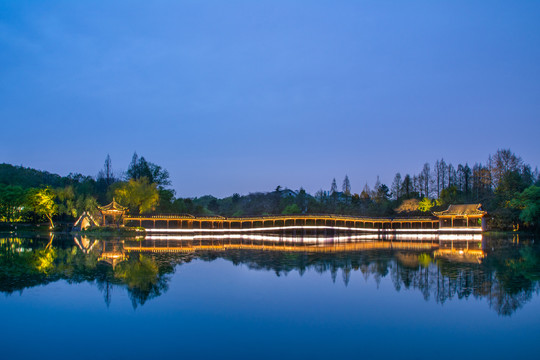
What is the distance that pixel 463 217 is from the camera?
57.6 m

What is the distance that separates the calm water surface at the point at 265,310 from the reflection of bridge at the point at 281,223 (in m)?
33.9

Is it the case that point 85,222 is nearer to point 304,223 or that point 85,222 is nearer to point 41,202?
point 41,202

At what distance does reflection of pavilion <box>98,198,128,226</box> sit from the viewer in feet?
167

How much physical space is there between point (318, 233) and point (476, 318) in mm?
49380

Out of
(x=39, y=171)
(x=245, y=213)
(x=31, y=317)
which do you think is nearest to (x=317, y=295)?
(x=31, y=317)

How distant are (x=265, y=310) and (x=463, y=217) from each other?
53449 mm

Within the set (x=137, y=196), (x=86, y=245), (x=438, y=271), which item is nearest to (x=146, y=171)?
(x=137, y=196)

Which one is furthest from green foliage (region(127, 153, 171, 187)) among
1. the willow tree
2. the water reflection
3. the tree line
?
the water reflection

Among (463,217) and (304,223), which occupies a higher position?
(463,217)

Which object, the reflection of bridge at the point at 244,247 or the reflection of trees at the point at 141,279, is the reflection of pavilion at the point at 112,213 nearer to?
the reflection of bridge at the point at 244,247

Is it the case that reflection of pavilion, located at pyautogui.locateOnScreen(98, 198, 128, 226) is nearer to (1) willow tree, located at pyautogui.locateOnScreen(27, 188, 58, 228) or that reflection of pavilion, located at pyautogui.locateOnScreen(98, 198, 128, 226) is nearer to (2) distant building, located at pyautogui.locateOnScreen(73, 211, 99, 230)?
(2) distant building, located at pyautogui.locateOnScreen(73, 211, 99, 230)

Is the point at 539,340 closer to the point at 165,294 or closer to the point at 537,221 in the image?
the point at 165,294

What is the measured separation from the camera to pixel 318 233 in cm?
6100

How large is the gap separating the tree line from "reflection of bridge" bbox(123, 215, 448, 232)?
168 inches
